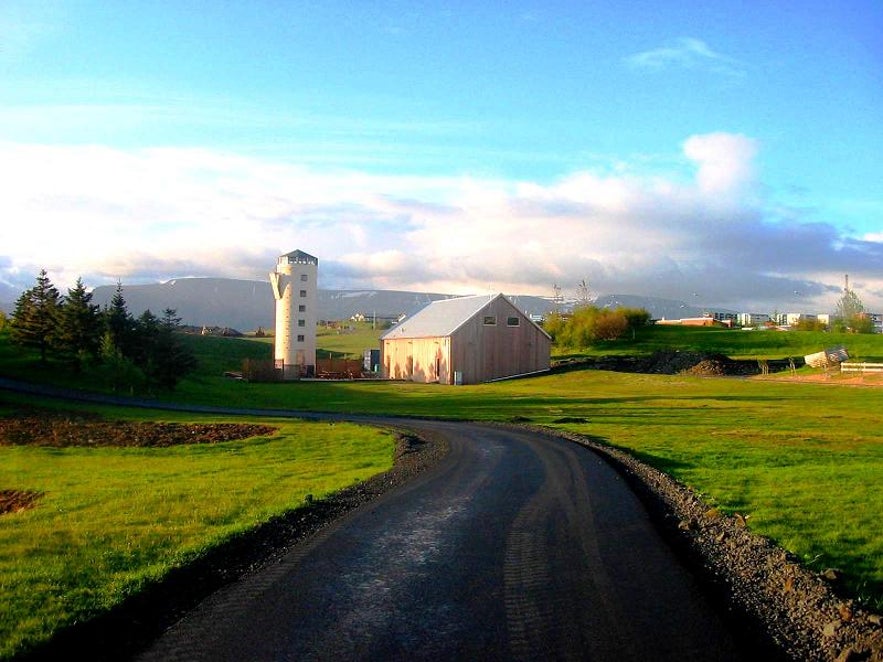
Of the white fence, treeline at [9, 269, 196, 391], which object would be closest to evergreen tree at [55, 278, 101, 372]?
treeline at [9, 269, 196, 391]

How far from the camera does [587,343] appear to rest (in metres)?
108

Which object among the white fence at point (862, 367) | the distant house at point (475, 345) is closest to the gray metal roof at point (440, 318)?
the distant house at point (475, 345)

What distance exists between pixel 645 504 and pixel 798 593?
202 inches

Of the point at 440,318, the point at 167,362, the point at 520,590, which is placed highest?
the point at 440,318

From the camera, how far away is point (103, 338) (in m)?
45.5

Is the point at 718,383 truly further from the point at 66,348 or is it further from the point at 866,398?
the point at 66,348

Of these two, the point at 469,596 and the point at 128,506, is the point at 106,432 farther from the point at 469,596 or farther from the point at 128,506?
the point at 469,596

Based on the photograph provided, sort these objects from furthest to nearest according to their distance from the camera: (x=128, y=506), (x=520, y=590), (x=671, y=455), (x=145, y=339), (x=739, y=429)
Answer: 1. (x=145, y=339)
2. (x=739, y=429)
3. (x=671, y=455)
4. (x=128, y=506)
5. (x=520, y=590)

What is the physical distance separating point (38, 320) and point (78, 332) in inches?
193

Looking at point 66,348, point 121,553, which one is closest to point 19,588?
point 121,553

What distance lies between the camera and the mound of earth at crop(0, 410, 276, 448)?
80.9 ft

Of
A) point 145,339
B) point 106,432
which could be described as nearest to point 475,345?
point 145,339

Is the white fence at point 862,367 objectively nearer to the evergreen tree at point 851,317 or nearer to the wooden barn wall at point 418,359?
the wooden barn wall at point 418,359

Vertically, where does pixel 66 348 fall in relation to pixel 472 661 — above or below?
above
